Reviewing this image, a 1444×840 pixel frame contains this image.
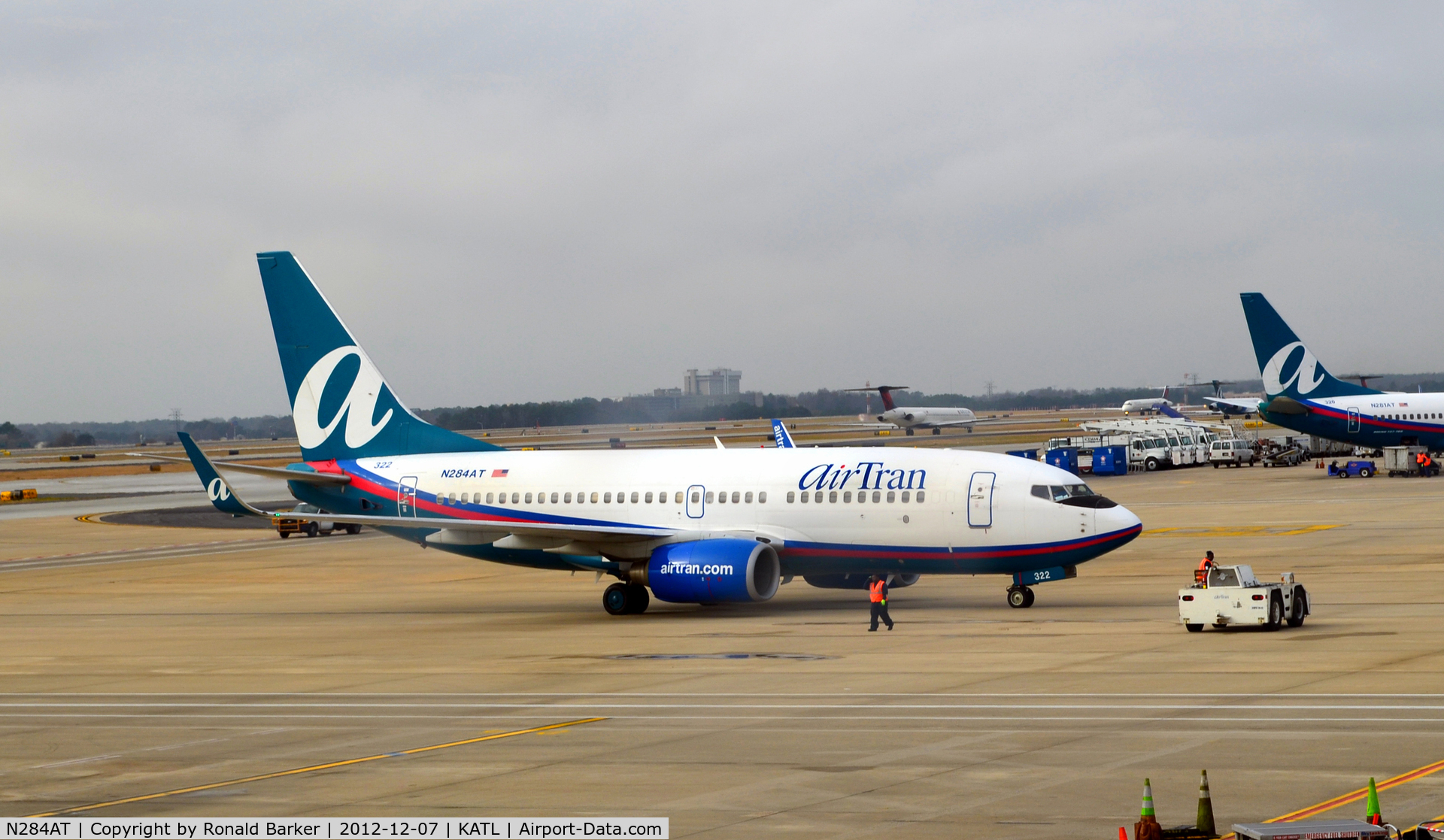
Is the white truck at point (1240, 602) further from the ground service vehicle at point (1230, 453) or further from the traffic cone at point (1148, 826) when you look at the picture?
the ground service vehicle at point (1230, 453)

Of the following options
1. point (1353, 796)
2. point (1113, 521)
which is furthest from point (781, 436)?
point (1353, 796)

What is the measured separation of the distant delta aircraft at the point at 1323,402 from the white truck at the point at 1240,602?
66489mm

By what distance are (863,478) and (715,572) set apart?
15.7ft

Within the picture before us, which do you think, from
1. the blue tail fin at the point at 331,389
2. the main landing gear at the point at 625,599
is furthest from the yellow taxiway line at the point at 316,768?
the blue tail fin at the point at 331,389

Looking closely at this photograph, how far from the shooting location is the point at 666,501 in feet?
139

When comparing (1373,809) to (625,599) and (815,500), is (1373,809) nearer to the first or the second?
(815,500)

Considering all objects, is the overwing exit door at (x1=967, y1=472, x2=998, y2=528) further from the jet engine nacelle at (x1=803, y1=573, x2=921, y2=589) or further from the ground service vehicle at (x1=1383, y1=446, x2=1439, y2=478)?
the ground service vehicle at (x1=1383, y1=446, x2=1439, y2=478)

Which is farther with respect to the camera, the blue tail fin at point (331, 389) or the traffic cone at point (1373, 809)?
the blue tail fin at point (331, 389)

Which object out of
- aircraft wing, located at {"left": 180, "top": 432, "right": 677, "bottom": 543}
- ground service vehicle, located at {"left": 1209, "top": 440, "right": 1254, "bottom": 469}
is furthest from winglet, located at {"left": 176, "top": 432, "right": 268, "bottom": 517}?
ground service vehicle, located at {"left": 1209, "top": 440, "right": 1254, "bottom": 469}

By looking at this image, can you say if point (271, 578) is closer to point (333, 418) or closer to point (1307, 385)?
point (333, 418)

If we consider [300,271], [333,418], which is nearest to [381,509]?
[333,418]

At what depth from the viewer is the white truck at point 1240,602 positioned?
33.5 metres

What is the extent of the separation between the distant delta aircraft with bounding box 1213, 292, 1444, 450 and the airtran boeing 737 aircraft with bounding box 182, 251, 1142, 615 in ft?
210

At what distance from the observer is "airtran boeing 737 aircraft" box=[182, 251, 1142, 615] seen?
1535 inches
